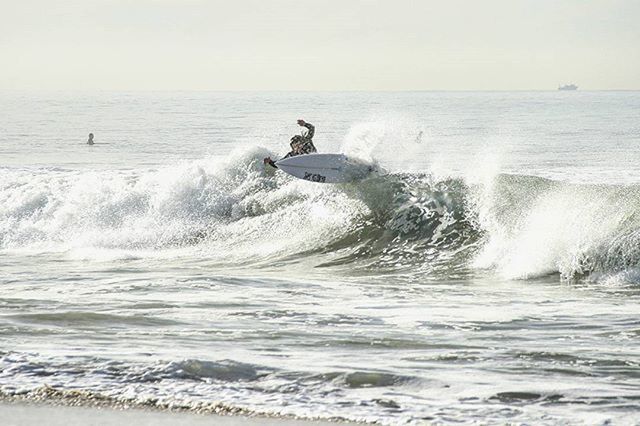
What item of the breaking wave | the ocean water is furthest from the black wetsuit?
the ocean water

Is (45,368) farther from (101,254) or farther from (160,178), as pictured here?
(160,178)

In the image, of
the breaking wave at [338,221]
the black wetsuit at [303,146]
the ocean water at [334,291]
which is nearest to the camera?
the ocean water at [334,291]

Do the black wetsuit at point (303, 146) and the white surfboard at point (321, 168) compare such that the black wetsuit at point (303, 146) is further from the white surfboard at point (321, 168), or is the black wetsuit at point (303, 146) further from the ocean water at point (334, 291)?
the ocean water at point (334, 291)

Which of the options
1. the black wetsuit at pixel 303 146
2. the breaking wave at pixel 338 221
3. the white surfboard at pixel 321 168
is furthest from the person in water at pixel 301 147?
the breaking wave at pixel 338 221

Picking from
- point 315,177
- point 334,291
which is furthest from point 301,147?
point 334,291

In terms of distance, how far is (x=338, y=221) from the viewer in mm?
22656

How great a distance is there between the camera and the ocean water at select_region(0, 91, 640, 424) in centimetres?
895

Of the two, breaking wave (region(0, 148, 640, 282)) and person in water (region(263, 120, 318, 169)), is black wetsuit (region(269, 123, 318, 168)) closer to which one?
person in water (region(263, 120, 318, 169))

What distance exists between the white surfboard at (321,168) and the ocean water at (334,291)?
11.4 inches

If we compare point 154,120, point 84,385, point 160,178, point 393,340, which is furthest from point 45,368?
point 154,120

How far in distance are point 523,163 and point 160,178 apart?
26.9m

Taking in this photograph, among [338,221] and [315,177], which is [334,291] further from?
[315,177]

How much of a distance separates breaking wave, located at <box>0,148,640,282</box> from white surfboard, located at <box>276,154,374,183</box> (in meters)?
0.27

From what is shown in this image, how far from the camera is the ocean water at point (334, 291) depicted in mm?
8953
